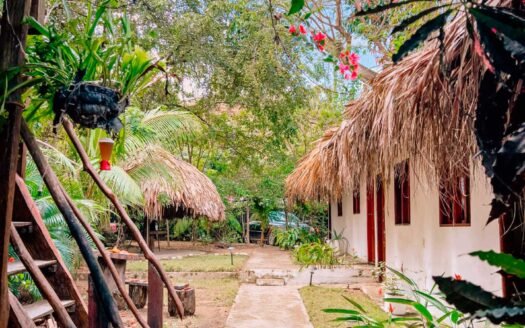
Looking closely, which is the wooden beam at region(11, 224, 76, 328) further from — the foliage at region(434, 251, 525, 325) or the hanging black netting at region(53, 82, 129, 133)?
the foliage at region(434, 251, 525, 325)

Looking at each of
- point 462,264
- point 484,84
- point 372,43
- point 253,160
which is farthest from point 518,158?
point 253,160

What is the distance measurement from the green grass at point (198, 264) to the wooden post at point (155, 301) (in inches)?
249

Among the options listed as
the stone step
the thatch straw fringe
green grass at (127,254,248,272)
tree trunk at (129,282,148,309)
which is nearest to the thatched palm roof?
tree trunk at (129,282,148,309)

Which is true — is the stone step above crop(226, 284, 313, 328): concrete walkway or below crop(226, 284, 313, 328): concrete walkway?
above

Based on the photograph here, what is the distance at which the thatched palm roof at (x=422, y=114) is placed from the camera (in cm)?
242

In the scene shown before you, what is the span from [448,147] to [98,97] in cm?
201

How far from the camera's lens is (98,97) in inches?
80.5

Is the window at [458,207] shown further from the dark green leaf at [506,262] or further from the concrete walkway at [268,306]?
the dark green leaf at [506,262]

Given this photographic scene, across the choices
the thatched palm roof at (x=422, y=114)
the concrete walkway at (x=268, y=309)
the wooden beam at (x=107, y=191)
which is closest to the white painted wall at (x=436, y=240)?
the thatched palm roof at (x=422, y=114)

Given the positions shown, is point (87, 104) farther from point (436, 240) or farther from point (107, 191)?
point (436, 240)

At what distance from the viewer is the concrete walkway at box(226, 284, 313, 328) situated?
5.92 meters

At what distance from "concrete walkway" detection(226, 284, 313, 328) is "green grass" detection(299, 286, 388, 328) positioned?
0.35 ft

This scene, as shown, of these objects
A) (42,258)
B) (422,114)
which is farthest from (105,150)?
(422,114)

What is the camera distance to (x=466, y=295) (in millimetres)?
1032
